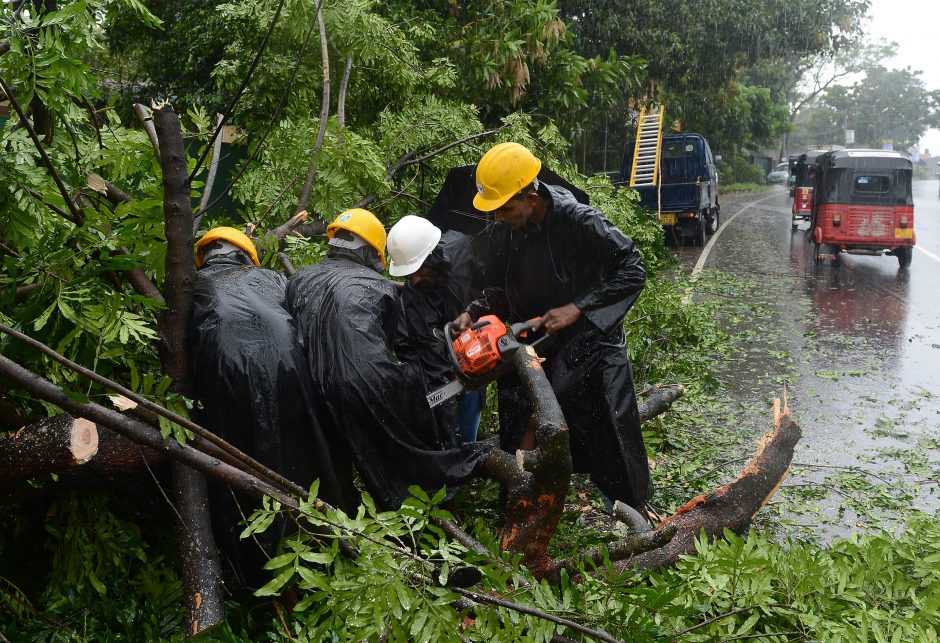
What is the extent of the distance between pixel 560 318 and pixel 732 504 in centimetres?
119

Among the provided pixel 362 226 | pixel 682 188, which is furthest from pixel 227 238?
pixel 682 188

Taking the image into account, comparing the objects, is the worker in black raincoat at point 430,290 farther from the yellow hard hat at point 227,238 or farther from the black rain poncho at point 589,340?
the yellow hard hat at point 227,238

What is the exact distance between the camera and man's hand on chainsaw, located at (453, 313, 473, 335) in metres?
3.93

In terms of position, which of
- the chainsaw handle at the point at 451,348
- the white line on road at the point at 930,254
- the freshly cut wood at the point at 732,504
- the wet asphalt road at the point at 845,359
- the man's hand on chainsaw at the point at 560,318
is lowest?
the wet asphalt road at the point at 845,359

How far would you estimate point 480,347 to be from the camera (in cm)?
362

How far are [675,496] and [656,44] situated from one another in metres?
15.7

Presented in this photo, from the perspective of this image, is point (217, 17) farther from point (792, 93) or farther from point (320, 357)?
Result: point (792, 93)

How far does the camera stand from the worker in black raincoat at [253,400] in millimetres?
3094

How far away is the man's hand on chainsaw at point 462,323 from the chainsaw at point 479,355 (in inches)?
4.4

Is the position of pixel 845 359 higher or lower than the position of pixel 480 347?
lower

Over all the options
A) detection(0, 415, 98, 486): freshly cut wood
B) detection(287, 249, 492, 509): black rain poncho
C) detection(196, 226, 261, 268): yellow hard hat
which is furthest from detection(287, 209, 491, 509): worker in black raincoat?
detection(0, 415, 98, 486): freshly cut wood

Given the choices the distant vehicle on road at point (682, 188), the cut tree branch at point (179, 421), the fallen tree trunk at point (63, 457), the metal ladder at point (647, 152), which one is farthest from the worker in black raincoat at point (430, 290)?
the metal ladder at point (647, 152)

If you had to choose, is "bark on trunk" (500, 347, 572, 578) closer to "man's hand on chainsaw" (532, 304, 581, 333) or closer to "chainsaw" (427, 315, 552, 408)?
"chainsaw" (427, 315, 552, 408)

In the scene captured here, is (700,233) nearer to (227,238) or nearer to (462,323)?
(462,323)
